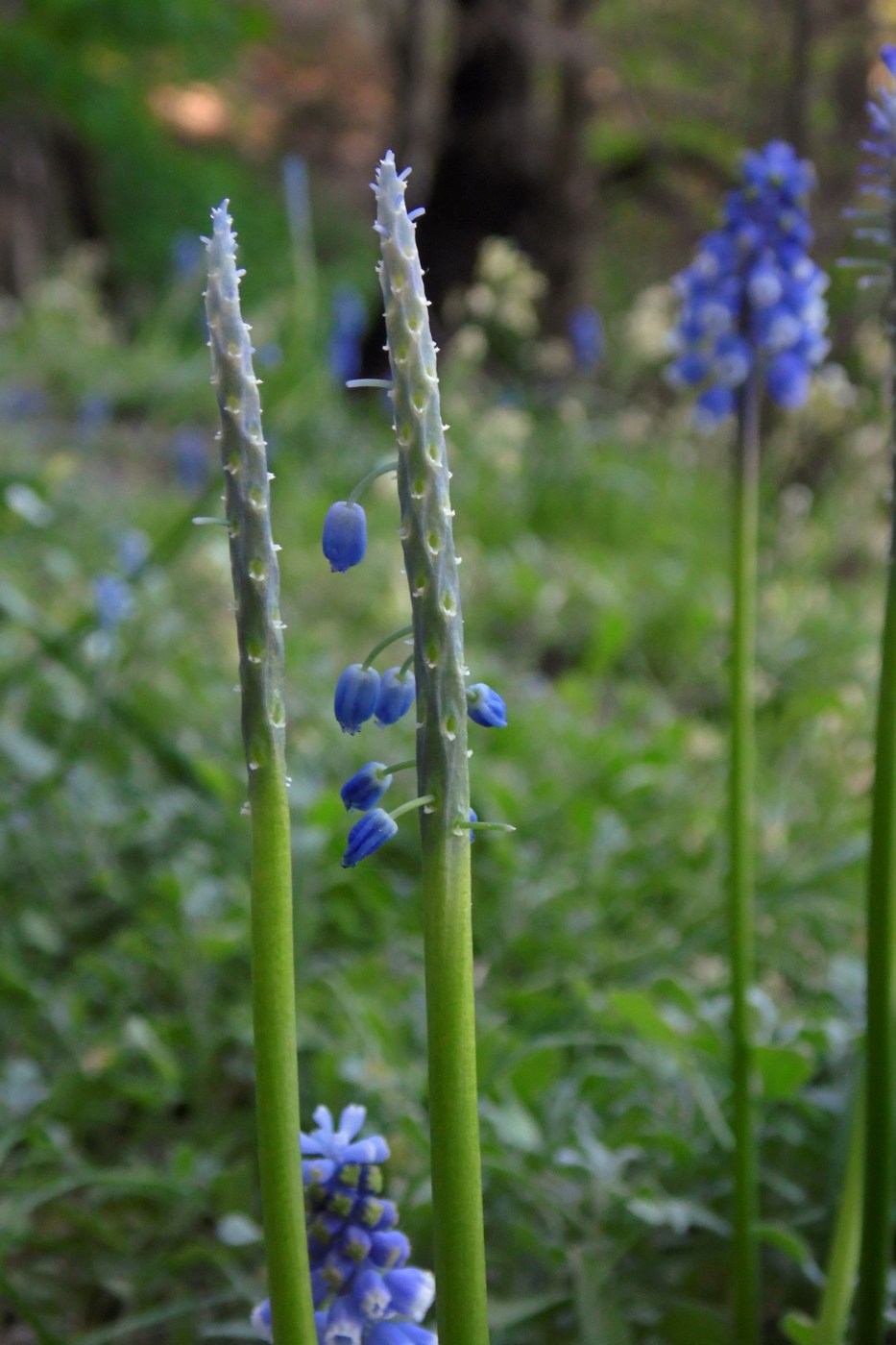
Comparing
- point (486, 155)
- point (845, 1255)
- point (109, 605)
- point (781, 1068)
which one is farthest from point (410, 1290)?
point (486, 155)

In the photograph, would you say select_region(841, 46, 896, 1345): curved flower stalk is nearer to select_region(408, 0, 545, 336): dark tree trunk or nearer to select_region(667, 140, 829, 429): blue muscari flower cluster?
select_region(667, 140, 829, 429): blue muscari flower cluster

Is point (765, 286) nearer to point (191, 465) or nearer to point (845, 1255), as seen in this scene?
point (845, 1255)

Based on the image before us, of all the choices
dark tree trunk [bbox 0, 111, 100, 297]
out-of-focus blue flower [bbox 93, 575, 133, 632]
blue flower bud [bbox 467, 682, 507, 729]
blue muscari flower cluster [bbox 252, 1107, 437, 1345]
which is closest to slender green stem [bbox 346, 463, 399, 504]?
blue flower bud [bbox 467, 682, 507, 729]

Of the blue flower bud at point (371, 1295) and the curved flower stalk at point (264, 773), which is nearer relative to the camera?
the curved flower stalk at point (264, 773)

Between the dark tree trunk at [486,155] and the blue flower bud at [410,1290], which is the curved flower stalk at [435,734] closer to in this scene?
the blue flower bud at [410,1290]

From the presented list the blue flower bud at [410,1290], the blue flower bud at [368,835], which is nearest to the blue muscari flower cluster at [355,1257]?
the blue flower bud at [410,1290]

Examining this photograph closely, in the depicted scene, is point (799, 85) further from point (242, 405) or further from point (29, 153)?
point (29, 153)
